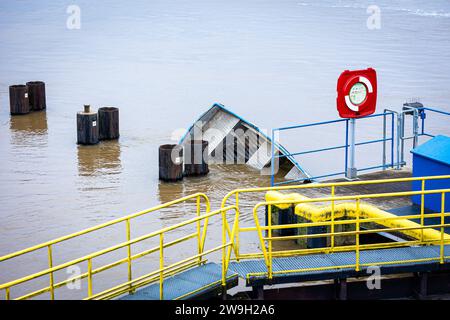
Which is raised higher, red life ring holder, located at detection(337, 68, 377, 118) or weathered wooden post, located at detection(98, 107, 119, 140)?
red life ring holder, located at detection(337, 68, 377, 118)

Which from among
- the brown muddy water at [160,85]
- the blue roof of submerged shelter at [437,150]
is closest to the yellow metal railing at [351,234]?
the blue roof of submerged shelter at [437,150]

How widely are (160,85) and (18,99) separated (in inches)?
332

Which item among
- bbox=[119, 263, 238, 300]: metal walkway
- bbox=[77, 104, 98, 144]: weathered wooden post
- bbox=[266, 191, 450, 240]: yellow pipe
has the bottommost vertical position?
bbox=[119, 263, 238, 300]: metal walkway

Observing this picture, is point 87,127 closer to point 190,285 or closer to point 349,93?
point 349,93

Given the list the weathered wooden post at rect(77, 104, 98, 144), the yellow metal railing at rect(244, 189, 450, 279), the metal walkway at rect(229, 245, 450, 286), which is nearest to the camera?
the yellow metal railing at rect(244, 189, 450, 279)

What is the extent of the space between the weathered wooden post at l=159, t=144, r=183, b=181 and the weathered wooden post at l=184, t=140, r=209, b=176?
0.97ft

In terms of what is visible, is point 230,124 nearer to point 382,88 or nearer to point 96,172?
point 96,172

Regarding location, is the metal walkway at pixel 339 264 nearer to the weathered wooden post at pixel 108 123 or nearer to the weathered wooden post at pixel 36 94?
the weathered wooden post at pixel 108 123

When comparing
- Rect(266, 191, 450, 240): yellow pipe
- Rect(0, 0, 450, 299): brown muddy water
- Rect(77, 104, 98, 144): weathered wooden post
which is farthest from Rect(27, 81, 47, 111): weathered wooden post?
Rect(266, 191, 450, 240): yellow pipe

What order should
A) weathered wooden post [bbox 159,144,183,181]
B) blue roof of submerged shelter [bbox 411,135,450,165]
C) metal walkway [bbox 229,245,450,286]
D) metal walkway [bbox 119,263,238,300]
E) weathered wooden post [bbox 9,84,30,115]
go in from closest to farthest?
metal walkway [bbox 119,263,238,300]
metal walkway [bbox 229,245,450,286]
blue roof of submerged shelter [bbox 411,135,450,165]
weathered wooden post [bbox 159,144,183,181]
weathered wooden post [bbox 9,84,30,115]

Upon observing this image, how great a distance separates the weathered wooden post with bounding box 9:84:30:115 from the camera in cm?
2500

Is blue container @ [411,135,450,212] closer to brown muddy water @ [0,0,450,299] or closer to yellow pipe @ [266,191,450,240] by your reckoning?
yellow pipe @ [266,191,450,240]

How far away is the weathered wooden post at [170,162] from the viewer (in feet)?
62.3

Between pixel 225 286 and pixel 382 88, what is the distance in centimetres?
2122
